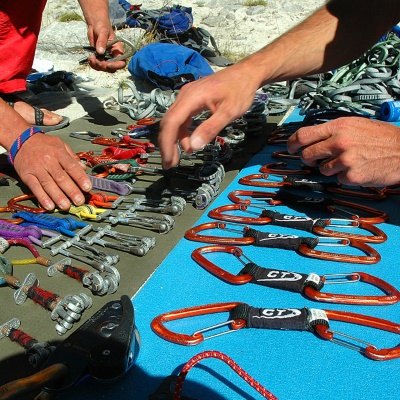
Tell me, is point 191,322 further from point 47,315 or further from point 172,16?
point 172,16

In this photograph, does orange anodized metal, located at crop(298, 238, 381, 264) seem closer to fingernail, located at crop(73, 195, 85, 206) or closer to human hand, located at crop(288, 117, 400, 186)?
human hand, located at crop(288, 117, 400, 186)

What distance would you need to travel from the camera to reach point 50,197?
219 cm

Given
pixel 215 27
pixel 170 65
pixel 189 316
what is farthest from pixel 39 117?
pixel 215 27

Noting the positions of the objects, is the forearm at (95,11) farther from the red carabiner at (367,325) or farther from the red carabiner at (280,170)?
the red carabiner at (367,325)

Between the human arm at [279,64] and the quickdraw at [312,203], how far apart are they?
0.55 m

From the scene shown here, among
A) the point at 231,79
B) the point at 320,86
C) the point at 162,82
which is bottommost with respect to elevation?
the point at 162,82

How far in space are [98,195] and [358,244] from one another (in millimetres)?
1147

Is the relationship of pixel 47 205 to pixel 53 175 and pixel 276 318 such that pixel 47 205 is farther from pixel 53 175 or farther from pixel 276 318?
pixel 276 318

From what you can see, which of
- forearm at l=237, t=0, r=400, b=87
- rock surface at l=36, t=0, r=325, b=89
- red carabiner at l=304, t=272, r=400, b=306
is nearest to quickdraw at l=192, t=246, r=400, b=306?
red carabiner at l=304, t=272, r=400, b=306

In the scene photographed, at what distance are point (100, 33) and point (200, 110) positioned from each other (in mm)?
1931

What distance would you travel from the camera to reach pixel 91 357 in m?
1.24

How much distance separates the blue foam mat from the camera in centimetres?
127

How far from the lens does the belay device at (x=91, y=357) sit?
121cm

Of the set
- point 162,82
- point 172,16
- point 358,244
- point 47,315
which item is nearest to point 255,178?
point 358,244
